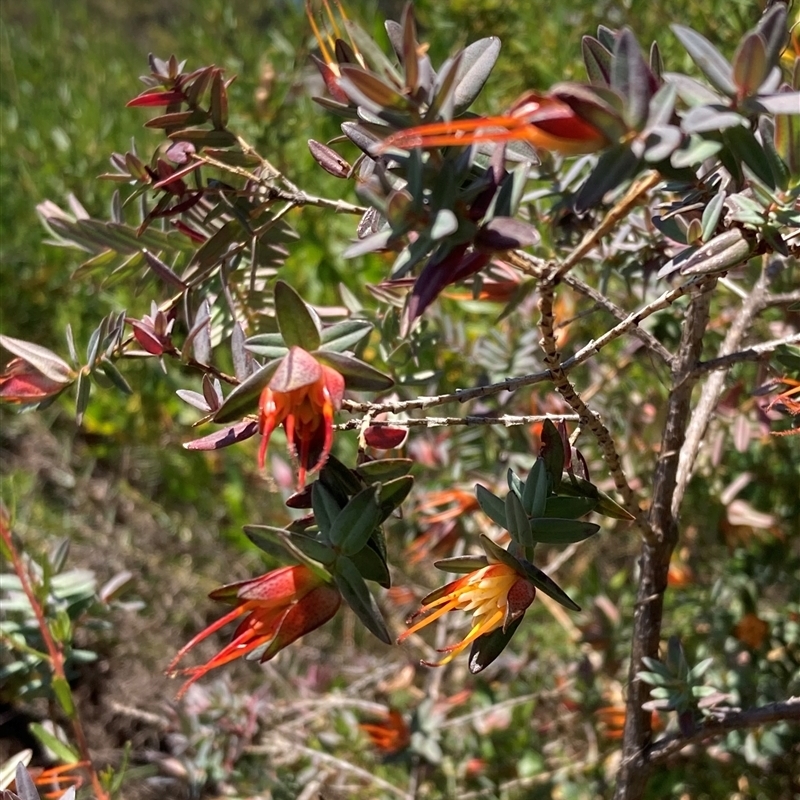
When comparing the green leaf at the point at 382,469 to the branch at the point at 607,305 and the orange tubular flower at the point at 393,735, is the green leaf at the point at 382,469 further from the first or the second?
the orange tubular flower at the point at 393,735

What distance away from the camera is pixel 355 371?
1.53ft

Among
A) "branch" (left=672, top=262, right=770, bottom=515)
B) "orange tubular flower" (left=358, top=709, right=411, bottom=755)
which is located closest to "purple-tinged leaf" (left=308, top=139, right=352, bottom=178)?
"branch" (left=672, top=262, right=770, bottom=515)

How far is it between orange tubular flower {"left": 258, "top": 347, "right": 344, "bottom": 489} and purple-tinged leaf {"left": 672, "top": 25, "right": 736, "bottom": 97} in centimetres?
25

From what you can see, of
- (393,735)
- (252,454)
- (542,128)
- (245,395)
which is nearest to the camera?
(542,128)

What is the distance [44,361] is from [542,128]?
1.50ft

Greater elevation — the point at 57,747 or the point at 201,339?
the point at 201,339

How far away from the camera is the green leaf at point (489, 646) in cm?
50

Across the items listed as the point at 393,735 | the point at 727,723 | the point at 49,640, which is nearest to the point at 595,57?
the point at 727,723

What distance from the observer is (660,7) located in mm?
1302

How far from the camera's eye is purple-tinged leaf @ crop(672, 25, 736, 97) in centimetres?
38

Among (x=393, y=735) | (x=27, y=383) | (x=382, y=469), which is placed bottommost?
(x=393, y=735)

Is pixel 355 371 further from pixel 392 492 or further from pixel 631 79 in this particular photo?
pixel 631 79

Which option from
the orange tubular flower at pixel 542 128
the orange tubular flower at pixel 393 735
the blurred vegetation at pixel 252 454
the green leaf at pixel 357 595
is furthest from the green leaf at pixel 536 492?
the orange tubular flower at pixel 393 735

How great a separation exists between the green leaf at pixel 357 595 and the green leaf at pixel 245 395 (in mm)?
114
